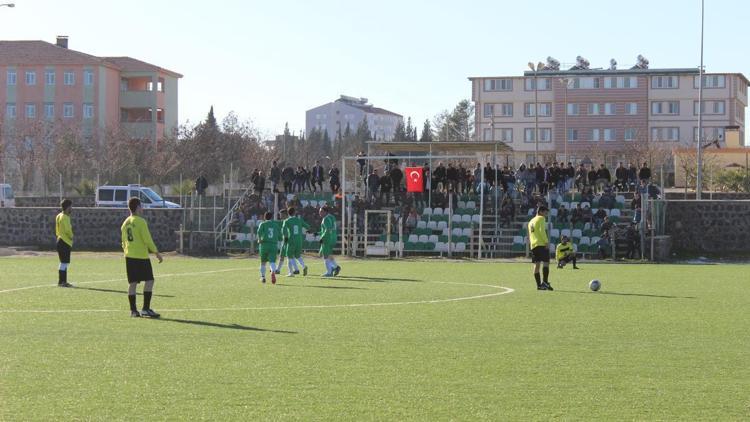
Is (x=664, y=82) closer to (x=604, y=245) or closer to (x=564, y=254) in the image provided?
(x=604, y=245)

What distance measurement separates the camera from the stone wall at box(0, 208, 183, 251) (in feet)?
141

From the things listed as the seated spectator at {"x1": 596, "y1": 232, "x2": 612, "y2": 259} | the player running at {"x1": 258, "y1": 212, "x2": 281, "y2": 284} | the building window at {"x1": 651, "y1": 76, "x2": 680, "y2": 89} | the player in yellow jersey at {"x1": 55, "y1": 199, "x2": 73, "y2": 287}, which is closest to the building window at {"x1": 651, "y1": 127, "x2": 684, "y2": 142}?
the building window at {"x1": 651, "y1": 76, "x2": 680, "y2": 89}

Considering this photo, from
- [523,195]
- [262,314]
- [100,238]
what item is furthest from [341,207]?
[262,314]

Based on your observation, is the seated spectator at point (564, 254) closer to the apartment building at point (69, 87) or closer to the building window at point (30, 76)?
the apartment building at point (69, 87)

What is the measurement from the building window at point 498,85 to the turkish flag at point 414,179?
231 feet

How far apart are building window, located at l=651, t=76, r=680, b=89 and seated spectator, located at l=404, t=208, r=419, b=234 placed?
71480mm

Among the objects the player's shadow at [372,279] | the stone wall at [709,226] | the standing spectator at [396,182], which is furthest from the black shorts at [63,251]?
the stone wall at [709,226]

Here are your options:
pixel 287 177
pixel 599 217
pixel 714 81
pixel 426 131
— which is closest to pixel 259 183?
pixel 287 177

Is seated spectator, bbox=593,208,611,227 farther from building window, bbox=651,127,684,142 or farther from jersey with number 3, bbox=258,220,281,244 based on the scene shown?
building window, bbox=651,127,684,142

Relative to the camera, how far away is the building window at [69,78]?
91.1 m

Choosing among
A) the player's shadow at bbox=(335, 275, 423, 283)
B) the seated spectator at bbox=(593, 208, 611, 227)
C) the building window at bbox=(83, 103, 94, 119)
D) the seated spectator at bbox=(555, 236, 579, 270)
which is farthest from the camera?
the building window at bbox=(83, 103, 94, 119)

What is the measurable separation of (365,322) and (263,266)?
9.21 m

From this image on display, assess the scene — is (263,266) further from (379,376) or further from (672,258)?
(672,258)

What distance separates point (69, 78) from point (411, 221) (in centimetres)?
5861
